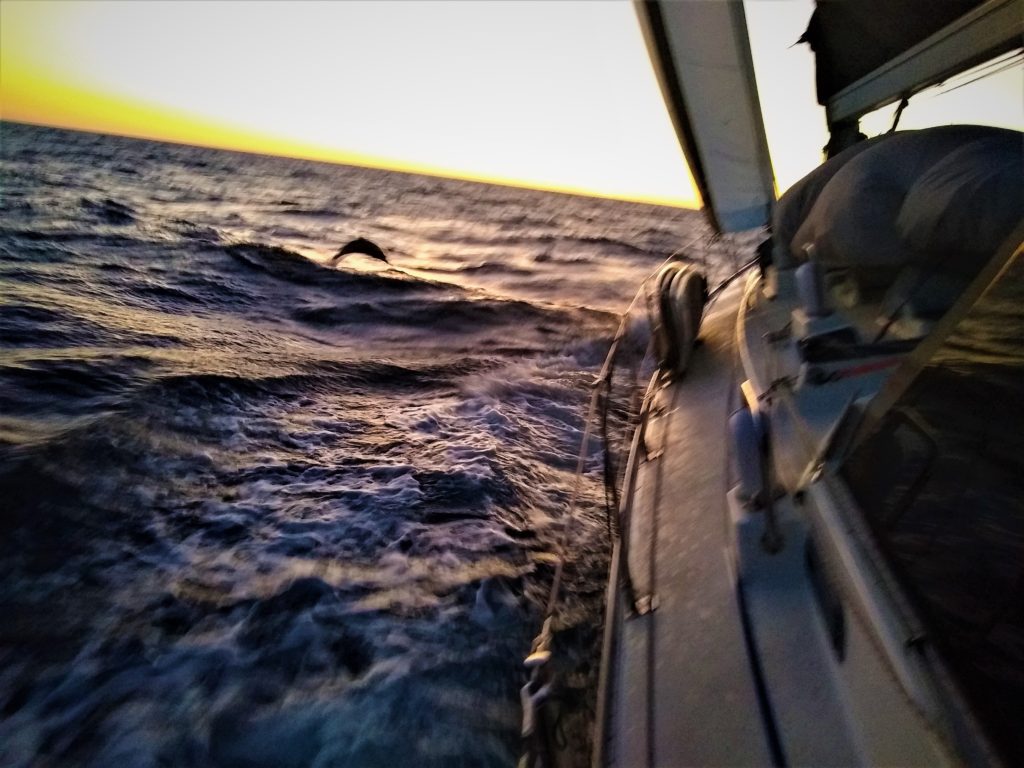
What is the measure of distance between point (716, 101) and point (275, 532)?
4.49 meters

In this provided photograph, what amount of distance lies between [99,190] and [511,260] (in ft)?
55.4

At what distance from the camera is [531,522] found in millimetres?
3742

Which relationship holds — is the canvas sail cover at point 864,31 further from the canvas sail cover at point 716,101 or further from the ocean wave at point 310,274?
the ocean wave at point 310,274

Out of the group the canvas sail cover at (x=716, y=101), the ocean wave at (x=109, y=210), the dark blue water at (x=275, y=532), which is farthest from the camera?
the ocean wave at (x=109, y=210)

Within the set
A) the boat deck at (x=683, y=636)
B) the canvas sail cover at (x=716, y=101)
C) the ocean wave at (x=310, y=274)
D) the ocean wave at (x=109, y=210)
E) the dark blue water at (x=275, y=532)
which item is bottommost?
the dark blue water at (x=275, y=532)

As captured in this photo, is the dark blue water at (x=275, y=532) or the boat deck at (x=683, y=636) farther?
the dark blue water at (x=275, y=532)

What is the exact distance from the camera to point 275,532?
3.46 meters

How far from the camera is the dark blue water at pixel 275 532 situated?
7.59 feet

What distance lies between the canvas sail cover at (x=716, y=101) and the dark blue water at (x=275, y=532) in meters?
2.29

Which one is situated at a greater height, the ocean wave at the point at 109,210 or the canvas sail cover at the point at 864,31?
the canvas sail cover at the point at 864,31

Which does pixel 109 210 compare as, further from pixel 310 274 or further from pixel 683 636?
pixel 683 636

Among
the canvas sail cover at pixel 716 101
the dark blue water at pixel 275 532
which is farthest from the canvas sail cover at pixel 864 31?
the dark blue water at pixel 275 532

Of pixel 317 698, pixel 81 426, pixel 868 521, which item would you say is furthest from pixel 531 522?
pixel 81 426

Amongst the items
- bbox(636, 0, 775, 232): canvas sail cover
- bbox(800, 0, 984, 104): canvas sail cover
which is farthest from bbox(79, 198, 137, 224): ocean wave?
bbox(800, 0, 984, 104): canvas sail cover
